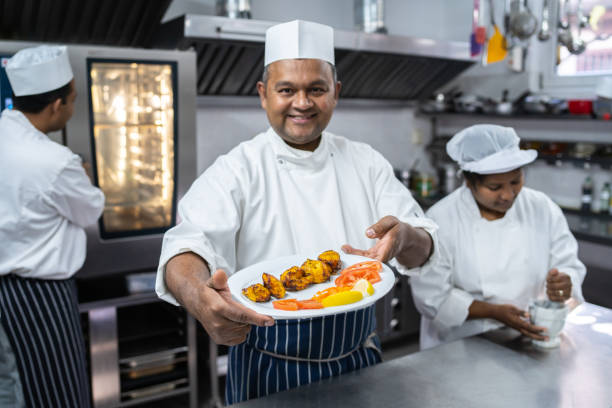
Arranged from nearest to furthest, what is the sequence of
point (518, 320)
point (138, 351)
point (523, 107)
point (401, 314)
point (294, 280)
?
point (294, 280)
point (518, 320)
point (138, 351)
point (523, 107)
point (401, 314)

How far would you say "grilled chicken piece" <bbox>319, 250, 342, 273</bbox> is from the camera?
1391 mm

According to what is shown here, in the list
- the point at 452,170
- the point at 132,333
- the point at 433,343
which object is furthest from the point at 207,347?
the point at 452,170

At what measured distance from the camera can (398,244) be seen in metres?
1.41

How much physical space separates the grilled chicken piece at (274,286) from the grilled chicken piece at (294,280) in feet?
0.10

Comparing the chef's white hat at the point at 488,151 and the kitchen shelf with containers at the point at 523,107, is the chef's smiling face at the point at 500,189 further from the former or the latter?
the kitchen shelf with containers at the point at 523,107

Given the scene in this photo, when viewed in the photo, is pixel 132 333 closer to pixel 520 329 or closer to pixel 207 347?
pixel 207 347

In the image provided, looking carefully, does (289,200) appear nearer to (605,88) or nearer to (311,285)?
(311,285)

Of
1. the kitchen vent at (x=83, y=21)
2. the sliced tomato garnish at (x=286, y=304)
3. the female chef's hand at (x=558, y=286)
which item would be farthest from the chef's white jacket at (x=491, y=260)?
the kitchen vent at (x=83, y=21)

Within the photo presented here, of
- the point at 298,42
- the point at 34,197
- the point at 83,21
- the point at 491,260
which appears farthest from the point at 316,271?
the point at 83,21

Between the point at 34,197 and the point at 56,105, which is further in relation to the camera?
the point at 56,105

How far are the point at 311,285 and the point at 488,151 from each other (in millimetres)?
1076

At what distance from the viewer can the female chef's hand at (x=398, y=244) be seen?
135cm

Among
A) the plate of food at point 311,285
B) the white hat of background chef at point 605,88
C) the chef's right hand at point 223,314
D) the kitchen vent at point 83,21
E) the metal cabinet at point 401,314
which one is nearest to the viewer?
the chef's right hand at point 223,314

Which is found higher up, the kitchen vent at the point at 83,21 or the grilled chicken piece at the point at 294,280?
the kitchen vent at the point at 83,21
